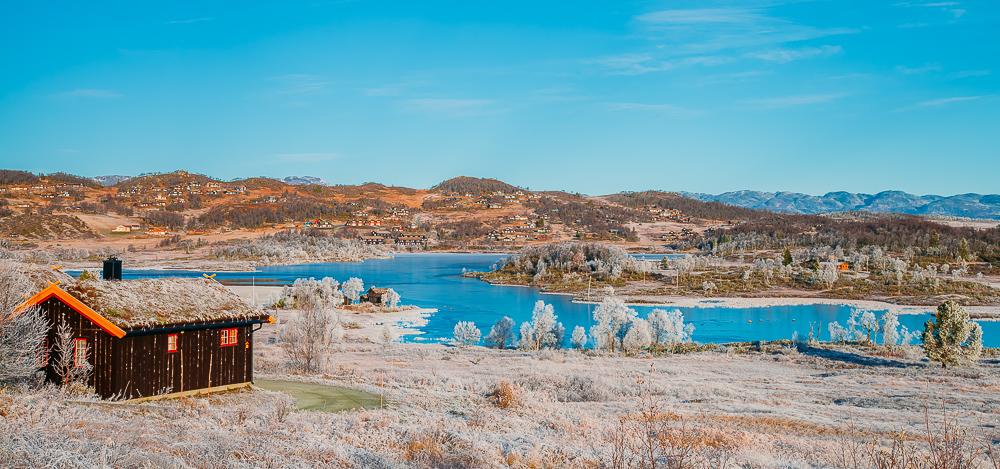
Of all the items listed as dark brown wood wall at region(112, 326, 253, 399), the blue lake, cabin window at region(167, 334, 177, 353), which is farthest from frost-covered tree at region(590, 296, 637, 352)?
cabin window at region(167, 334, 177, 353)

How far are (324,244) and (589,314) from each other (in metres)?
121

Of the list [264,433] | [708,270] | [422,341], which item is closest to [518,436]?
[264,433]

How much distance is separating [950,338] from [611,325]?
18.9 meters

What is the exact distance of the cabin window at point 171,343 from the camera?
18.4 m

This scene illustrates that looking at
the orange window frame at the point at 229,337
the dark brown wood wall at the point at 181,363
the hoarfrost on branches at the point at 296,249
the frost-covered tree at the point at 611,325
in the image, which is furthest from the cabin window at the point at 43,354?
the hoarfrost on branches at the point at 296,249

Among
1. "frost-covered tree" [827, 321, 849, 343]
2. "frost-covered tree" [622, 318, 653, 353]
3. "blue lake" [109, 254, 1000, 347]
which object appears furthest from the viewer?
"blue lake" [109, 254, 1000, 347]

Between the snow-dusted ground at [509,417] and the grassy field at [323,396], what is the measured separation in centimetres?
69

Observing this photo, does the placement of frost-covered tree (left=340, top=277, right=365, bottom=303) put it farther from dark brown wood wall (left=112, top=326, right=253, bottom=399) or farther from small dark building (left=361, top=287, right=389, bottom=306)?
dark brown wood wall (left=112, top=326, right=253, bottom=399)

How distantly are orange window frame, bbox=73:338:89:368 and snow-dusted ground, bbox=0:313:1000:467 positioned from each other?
2.19 meters

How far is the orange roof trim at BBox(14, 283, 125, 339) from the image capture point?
17.1 metres

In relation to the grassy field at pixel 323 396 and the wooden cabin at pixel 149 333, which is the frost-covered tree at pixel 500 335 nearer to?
the grassy field at pixel 323 396

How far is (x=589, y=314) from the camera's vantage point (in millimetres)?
72688

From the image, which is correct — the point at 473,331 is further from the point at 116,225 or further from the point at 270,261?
the point at 116,225

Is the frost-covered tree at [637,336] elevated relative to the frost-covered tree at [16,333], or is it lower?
lower
